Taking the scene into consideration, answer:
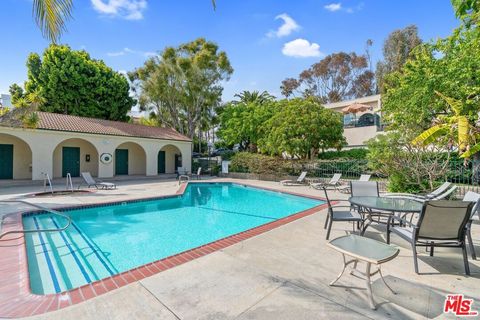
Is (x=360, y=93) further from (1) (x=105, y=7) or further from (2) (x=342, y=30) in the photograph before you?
A: (1) (x=105, y=7)

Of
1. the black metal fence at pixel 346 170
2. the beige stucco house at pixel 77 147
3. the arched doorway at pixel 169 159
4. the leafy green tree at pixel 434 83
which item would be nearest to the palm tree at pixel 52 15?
the beige stucco house at pixel 77 147

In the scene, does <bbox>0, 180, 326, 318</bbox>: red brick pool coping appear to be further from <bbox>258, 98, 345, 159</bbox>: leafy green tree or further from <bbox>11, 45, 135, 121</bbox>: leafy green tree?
<bbox>11, 45, 135, 121</bbox>: leafy green tree

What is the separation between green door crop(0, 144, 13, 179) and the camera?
1684cm

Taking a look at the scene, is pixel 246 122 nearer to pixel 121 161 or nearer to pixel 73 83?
pixel 121 161

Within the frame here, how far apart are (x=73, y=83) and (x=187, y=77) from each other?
435 inches

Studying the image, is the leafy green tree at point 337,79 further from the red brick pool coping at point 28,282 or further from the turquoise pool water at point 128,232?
the red brick pool coping at point 28,282

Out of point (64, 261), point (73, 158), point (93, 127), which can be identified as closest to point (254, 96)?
point (93, 127)

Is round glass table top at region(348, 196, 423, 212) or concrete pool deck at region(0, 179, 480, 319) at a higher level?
round glass table top at region(348, 196, 423, 212)

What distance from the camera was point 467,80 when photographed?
11.6 m

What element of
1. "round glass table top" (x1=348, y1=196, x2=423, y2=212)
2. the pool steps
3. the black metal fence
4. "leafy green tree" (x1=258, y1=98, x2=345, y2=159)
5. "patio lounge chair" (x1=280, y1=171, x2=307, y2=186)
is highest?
"leafy green tree" (x1=258, y1=98, x2=345, y2=159)

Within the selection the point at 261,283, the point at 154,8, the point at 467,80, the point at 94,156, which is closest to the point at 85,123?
the point at 94,156

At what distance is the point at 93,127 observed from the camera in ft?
61.1

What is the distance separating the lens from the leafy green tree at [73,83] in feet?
77.7

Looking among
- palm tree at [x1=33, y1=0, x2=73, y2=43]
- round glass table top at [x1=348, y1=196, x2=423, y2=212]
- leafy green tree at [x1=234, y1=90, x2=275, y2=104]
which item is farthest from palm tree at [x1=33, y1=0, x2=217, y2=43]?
leafy green tree at [x1=234, y1=90, x2=275, y2=104]
